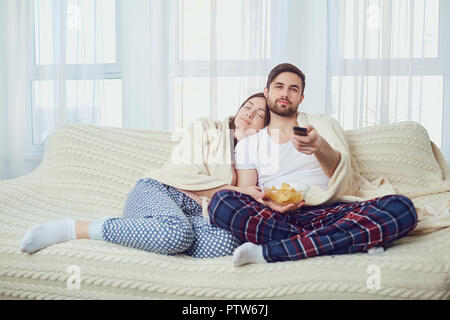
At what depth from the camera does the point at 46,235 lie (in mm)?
1147

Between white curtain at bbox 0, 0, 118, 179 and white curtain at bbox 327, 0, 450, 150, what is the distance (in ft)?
4.94

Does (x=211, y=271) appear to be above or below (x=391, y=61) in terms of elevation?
below

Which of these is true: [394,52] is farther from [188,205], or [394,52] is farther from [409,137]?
[188,205]

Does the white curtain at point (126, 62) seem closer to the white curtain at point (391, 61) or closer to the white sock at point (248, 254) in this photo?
the white curtain at point (391, 61)

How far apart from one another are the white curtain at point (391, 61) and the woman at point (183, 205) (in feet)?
4.02

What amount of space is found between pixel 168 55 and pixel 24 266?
1803 millimetres

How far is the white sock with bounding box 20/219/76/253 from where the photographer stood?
1.12 metres

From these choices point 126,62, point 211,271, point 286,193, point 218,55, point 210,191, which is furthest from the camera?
point 126,62

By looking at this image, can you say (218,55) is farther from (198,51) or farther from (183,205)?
(183,205)

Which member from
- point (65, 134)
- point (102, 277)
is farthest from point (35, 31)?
point (102, 277)

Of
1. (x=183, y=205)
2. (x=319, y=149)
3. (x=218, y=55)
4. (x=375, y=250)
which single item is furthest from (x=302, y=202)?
(x=218, y=55)

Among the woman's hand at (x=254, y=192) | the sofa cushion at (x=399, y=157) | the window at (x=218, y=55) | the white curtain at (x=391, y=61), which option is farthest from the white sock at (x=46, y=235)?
the white curtain at (x=391, y=61)

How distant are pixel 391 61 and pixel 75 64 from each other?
202 cm

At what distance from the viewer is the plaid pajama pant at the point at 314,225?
3.48 ft
